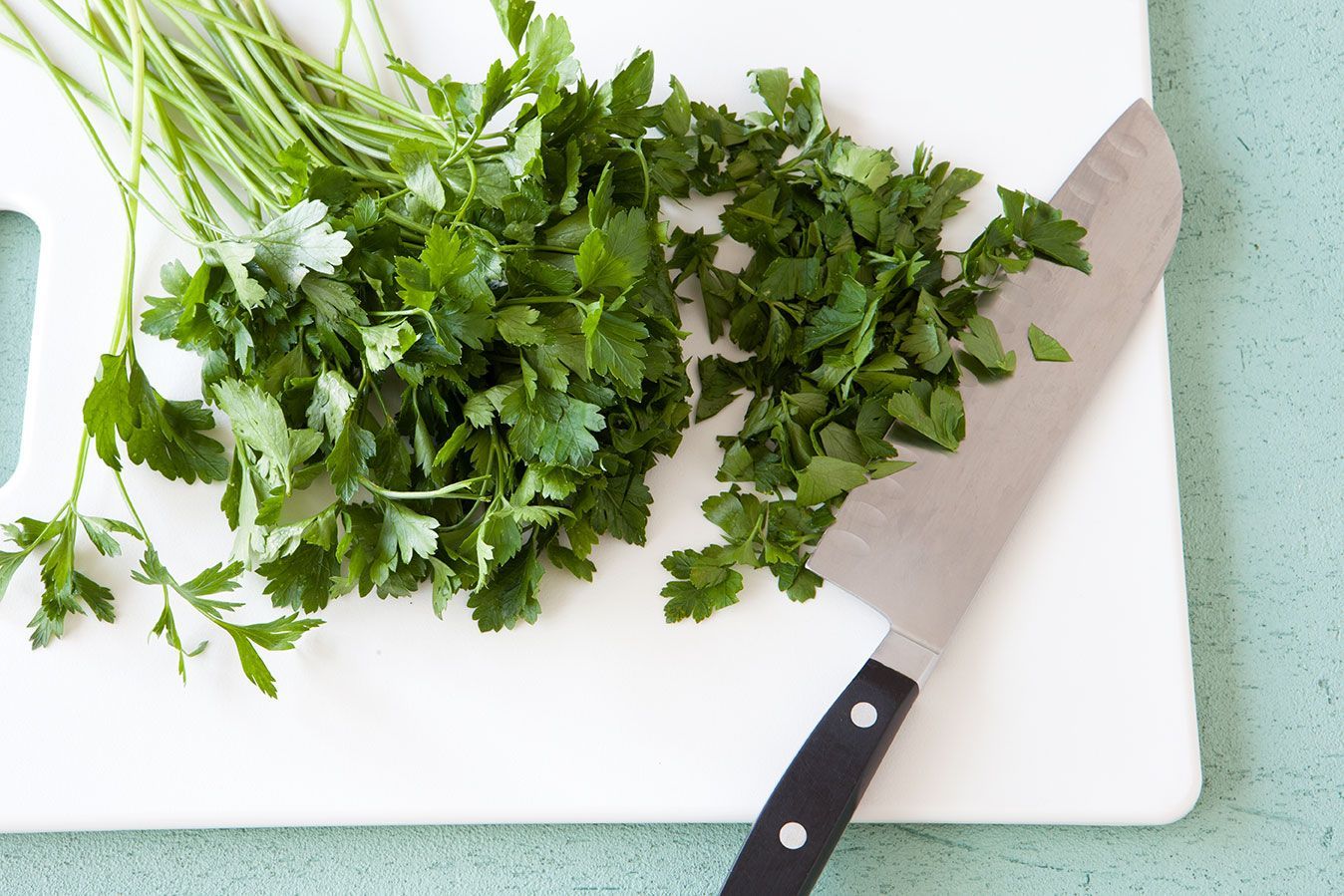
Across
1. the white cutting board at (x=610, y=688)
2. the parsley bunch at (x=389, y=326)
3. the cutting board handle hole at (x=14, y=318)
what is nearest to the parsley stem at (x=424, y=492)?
the parsley bunch at (x=389, y=326)

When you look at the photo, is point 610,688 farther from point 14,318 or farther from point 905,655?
point 14,318

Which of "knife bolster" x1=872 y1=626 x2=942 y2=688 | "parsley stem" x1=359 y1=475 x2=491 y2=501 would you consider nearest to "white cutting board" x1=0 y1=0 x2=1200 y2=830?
"knife bolster" x1=872 y1=626 x2=942 y2=688

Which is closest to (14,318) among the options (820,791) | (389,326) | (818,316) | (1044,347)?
(389,326)

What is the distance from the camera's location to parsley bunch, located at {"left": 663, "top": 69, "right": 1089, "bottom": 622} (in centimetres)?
121

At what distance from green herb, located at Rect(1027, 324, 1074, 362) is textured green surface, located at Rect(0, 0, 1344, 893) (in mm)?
239

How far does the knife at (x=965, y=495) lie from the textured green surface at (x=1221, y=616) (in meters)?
0.14

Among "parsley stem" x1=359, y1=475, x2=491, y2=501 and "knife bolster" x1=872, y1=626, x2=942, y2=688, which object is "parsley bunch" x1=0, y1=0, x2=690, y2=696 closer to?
"parsley stem" x1=359, y1=475, x2=491, y2=501

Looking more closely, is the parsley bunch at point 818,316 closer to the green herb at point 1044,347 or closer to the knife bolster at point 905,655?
the green herb at point 1044,347

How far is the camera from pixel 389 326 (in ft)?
3.50

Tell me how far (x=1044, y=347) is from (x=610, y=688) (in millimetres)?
667

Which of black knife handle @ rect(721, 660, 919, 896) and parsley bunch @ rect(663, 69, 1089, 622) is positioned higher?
parsley bunch @ rect(663, 69, 1089, 622)

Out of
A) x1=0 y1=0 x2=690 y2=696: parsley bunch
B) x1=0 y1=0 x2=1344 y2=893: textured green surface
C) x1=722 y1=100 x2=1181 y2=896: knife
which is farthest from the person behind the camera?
x1=0 y1=0 x2=1344 y2=893: textured green surface

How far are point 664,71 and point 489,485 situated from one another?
60cm

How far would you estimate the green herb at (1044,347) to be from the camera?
4.08ft
